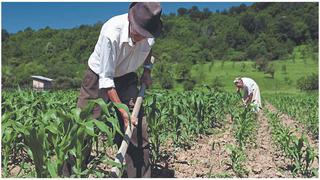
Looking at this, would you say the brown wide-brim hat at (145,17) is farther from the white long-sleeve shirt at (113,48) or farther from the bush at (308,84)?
the bush at (308,84)

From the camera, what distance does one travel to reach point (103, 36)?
292 centimetres

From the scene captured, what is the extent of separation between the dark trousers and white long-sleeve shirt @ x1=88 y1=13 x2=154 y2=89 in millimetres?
163

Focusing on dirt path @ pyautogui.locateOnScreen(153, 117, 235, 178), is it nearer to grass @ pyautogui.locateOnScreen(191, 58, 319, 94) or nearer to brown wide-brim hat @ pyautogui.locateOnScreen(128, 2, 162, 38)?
brown wide-brim hat @ pyautogui.locateOnScreen(128, 2, 162, 38)

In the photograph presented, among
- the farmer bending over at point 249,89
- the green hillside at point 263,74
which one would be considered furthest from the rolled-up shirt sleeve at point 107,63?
the green hillside at point 263,74

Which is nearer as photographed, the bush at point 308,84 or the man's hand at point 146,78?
the man's hand at point 146,78

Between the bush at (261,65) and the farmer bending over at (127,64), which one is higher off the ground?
the bush at (261,65)

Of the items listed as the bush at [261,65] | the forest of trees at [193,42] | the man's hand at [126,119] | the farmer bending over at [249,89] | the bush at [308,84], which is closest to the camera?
the man's hand at [126,119]

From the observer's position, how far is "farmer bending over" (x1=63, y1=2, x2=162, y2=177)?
2896 mm

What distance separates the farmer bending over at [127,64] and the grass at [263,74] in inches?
1270

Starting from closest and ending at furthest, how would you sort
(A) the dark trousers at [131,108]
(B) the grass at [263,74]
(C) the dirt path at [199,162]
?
(A) the dark trousers at [131,108] < (C) the dirt path at [199,162] < (B) the grass at [263,74]

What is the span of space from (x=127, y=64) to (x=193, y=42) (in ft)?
170

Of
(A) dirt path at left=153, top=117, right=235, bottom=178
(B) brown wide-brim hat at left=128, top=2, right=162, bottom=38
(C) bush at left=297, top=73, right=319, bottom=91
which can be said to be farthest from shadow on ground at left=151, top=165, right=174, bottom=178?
(C) bush at left=297, top=73, right=319, bottom=91

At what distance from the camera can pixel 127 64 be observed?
3.20 m

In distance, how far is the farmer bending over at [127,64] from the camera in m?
2.90
